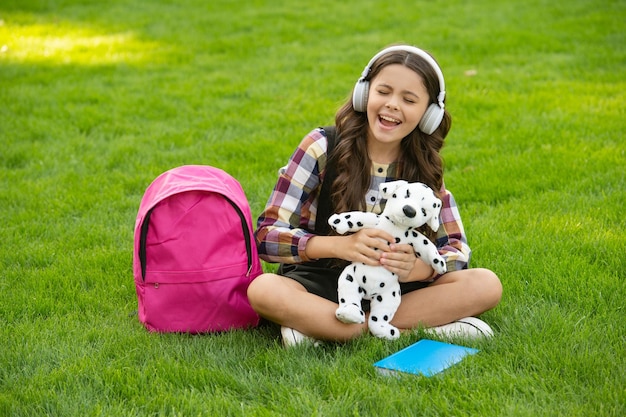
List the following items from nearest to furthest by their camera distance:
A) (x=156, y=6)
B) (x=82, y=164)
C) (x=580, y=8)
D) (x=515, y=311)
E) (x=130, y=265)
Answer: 1. (x=515, y=311)
2. (x=130, y=265)
3. (x=82, y=164)
4. (x=580, y=8)
5. (x=156, y=6)

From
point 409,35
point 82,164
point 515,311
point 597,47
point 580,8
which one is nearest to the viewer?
point 515,311

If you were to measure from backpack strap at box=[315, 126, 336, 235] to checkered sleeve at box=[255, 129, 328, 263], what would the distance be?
0.08 feet

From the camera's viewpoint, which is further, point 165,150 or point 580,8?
point 580,8

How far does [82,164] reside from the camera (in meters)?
5.63

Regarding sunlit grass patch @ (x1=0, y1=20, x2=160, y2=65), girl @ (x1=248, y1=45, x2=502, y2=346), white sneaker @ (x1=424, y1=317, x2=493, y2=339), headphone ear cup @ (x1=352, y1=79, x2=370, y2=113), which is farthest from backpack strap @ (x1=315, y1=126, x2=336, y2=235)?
sunlit grass patch @ (x1=0, y1=20, x2=160, y2=65)

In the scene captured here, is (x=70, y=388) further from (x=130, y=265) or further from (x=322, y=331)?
(x=130, y=265)

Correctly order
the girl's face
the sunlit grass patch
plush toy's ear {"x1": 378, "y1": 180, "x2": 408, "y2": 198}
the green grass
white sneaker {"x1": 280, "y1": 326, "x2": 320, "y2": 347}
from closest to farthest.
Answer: the green grass → plush toy's ear {"x1": 378, "y1": 180, "x2": 408, "y2": 198} → white sneaker {"x1": 280, "y1": 326, "x2": 320, "y2": 347} → the girl's face → the sunlit grass patch

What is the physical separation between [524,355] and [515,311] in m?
0.43

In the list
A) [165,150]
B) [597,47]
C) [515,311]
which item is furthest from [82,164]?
[597,47]

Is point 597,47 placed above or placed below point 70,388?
above

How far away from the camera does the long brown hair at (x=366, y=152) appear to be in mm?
3363

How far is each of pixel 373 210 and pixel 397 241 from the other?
0.33 meters

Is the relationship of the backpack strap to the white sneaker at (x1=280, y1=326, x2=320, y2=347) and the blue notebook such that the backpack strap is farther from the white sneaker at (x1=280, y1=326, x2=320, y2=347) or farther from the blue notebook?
the blue notebook

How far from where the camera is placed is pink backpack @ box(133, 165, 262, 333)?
3416mm
